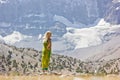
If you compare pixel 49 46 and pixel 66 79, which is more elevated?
pixel 49 46

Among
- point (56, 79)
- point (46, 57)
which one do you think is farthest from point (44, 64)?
point (56, 79)

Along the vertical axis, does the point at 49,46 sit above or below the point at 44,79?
above

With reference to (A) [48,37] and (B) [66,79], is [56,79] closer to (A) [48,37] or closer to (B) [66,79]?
(B) [66,79]

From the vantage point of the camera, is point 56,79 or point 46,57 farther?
point 46,57

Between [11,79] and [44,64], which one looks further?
[44,64]

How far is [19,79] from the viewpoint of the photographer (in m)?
24.8

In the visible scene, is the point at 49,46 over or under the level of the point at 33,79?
over

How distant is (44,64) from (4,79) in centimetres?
1576

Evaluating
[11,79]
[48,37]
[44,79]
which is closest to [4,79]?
[11,79]

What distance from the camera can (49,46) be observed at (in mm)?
40031

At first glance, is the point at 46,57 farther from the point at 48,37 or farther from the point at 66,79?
the point at 66,79

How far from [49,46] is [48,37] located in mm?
981

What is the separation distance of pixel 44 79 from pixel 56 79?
2.61ft

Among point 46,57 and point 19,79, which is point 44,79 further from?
point 46,57
